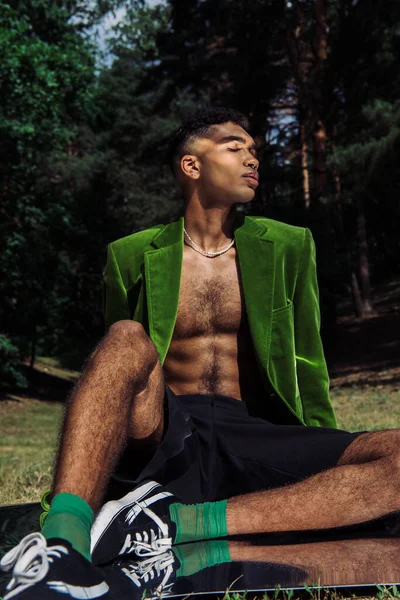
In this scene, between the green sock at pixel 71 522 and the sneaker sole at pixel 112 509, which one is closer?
the green sock at pixel 71 522

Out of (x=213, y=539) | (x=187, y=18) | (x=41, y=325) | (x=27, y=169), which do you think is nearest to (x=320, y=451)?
(x=213, y=539)

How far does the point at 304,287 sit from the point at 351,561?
1261mm

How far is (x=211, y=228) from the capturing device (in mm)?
3654

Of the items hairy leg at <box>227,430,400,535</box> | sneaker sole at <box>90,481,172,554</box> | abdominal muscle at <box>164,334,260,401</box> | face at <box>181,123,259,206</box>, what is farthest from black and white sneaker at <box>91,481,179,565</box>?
face at <box>181,123,259,206</box>

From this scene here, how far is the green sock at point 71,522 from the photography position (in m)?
2.18

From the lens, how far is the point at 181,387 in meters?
3.41

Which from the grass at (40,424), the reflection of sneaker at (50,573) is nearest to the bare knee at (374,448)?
the reflection of sneaker at (50,573)

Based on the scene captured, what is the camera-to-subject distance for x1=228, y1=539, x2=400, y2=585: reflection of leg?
2.48 meters

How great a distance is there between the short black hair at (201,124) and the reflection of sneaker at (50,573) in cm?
221

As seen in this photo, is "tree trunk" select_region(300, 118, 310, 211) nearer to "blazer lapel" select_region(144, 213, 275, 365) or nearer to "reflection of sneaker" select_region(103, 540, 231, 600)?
"blazer lapel" select_region(144, 213, 275, 365)

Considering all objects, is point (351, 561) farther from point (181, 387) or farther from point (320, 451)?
point (181, 387)

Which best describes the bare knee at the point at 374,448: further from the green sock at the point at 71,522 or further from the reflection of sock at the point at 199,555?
the green sock at the point at 71,522

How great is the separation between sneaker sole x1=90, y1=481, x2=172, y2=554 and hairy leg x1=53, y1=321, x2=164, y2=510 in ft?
0.22

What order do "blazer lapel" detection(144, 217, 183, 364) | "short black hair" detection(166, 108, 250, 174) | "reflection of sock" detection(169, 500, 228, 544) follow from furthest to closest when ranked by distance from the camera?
"short black hair" detection(166, 108, 250, 174) < "blazer lapel" detection(144, 217, 183, 364) < "reflection of sock" detection(169, 500, 228, 544)
